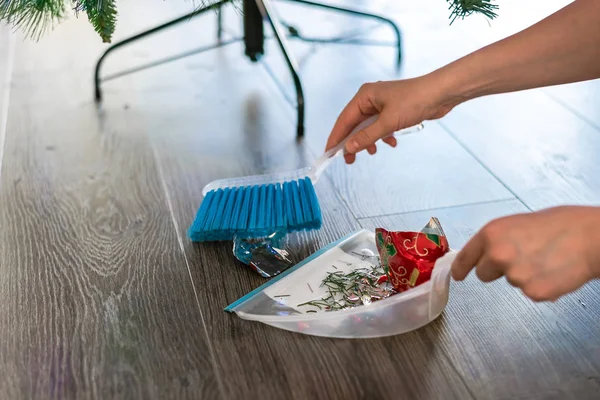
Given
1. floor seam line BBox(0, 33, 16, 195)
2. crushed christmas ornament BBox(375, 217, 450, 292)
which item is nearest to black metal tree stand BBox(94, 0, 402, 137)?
floor seam line BBox(0, 33, 16, 195)

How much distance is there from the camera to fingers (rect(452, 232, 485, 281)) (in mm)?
644

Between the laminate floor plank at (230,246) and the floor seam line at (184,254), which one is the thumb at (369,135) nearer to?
the laminate floor plank at (230,246)

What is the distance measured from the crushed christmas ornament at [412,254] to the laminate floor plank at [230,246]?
0.06 meters

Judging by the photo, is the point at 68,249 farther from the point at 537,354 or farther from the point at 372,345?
the point at 537,354

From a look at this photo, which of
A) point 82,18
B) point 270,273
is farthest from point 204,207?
point 82,18

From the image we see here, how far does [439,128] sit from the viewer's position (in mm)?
1305

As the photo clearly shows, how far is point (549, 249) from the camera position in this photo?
0.61m

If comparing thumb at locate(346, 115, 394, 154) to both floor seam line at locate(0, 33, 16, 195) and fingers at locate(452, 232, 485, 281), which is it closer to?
fingers at locate(452, 232, 485, 281)

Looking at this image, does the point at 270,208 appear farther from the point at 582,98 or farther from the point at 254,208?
the point at 582,98

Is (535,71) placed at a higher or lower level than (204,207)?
higher

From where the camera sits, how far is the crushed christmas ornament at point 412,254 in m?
0.78

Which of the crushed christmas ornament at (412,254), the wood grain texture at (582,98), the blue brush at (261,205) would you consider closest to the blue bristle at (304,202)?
the blue brush at (261,205)

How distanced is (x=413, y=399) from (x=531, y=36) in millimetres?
406

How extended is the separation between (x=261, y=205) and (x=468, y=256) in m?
0.36
